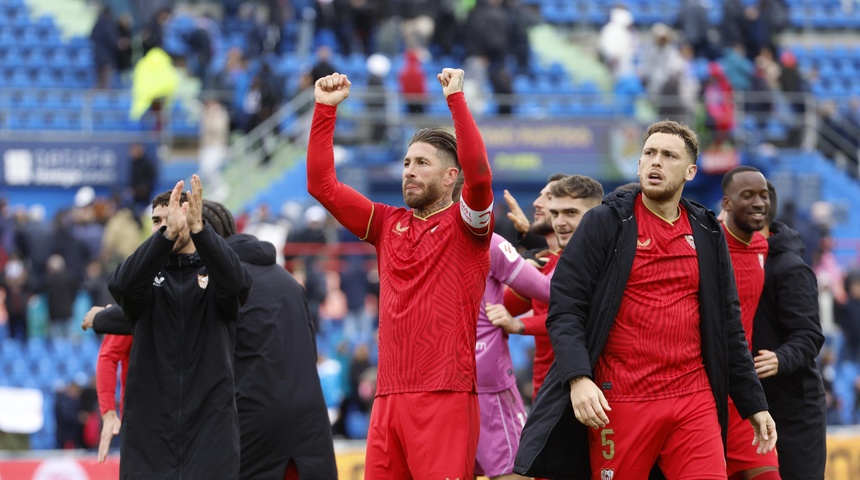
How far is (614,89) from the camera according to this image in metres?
25.4

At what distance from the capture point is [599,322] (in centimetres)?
664

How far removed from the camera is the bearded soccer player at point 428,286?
6.56 metres

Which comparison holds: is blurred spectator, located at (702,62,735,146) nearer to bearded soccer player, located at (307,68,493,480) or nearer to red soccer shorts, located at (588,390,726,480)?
bearded soccer player, located at (307,68,493,480)

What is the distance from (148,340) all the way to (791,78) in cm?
2048

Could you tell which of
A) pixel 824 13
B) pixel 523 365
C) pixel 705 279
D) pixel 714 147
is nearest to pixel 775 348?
pixel 705 279

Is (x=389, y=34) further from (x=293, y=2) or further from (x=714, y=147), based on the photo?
(x=714, y=147)

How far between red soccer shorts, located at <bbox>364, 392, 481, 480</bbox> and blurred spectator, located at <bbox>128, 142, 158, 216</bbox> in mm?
14726

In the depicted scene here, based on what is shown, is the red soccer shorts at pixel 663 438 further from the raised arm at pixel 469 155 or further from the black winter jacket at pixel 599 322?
the raised arm at pixel 469 155

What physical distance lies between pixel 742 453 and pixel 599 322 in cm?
205

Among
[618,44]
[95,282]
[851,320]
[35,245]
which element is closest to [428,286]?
[95,282]

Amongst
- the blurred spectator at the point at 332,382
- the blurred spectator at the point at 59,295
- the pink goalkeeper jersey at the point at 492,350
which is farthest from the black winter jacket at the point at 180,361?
the blurred spectator at the point at 59,295

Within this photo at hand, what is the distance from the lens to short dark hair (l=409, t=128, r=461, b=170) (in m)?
6.90

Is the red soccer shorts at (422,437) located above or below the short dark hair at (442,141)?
below

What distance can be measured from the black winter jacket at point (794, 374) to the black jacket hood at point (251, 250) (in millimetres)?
3005
